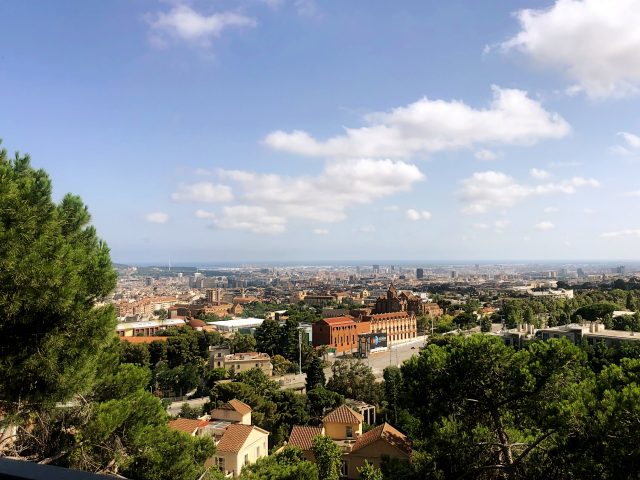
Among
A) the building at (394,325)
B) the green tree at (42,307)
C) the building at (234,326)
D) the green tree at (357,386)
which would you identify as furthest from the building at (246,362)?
the green tree at (42,307)

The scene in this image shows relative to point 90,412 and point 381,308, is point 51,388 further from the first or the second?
point 381,308

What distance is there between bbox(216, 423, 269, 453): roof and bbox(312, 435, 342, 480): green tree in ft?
9.15

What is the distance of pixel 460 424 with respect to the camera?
23.7ft

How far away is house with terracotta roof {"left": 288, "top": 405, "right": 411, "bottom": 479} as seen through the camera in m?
15.1

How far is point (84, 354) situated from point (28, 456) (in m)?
2.48

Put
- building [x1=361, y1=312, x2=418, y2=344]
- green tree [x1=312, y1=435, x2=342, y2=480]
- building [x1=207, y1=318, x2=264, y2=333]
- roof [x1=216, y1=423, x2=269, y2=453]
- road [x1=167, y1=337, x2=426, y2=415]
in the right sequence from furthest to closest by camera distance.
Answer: building [x1=207, y1=318, x2=264, y2=333], building [x1=361, y1=312, x2=418, y2=344], road [x1=167, y1=337, x2=426, y2=415], roof [x1=216, y1=423, x2=269, y2=453], green tree [x1=312, y1=435, x2=342, y2=480]

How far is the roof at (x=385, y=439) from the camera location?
1506 centimetres

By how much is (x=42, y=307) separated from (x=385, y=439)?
12031 millimetres

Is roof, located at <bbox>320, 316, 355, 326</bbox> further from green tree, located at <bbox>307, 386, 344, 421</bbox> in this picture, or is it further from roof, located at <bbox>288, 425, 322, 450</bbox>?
roof, located at <bbox>288, 425, 322, 450</bbox>

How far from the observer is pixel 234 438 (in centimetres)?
1572

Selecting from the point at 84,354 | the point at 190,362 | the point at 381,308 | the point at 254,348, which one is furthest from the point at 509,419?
the point at 381,308

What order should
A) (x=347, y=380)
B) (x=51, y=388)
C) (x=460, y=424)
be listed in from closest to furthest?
(x=51, y=388), (x=460, y=424), (x=347, y=380)

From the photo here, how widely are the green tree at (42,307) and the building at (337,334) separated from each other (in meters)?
43.5

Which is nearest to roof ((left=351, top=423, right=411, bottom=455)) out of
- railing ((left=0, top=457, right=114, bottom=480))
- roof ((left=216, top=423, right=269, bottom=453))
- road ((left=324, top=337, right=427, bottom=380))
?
roof ((left=216, top=423, right=269, bottom=453))
